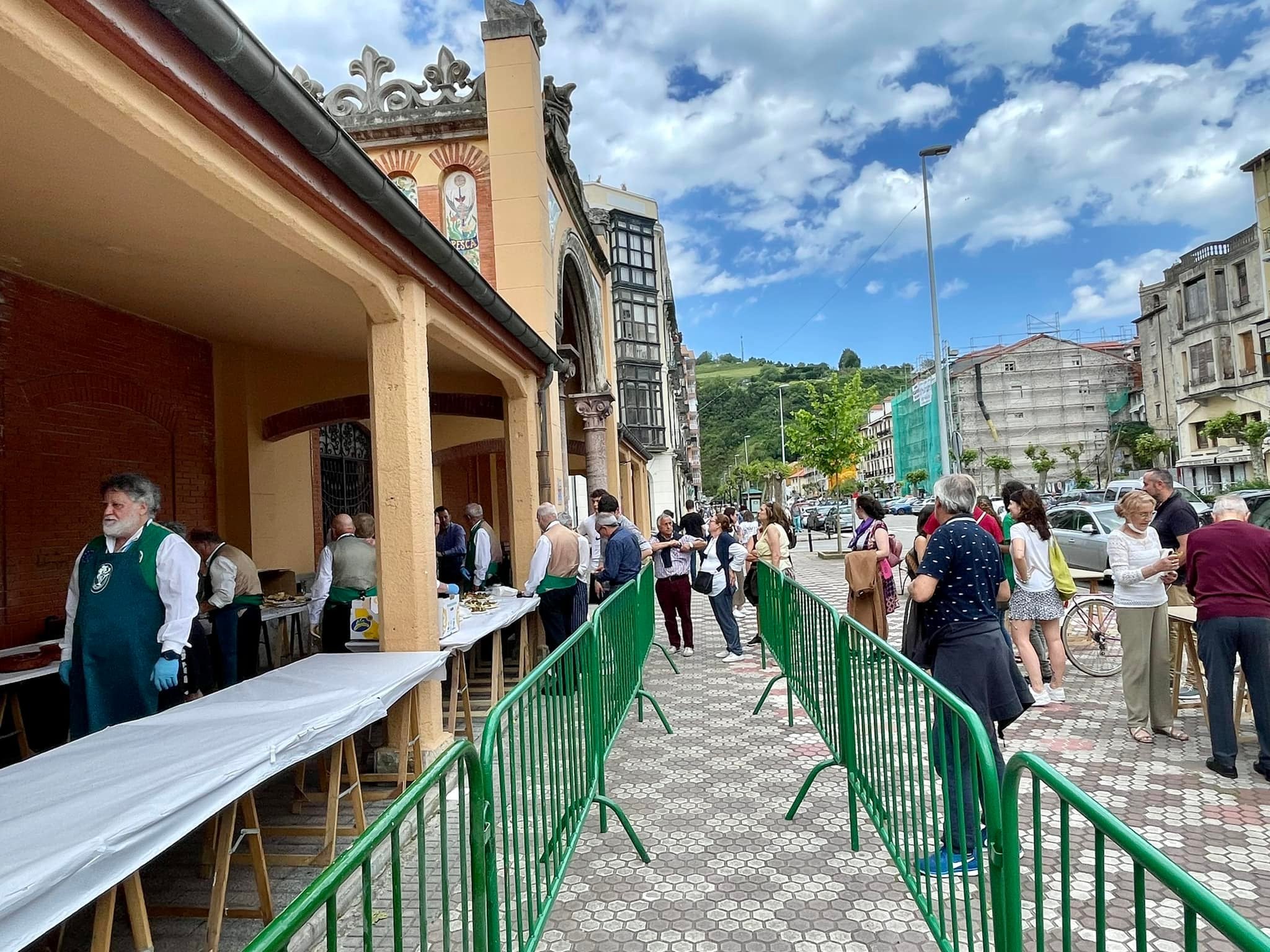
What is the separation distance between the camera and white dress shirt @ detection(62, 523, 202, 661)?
3.84 meters

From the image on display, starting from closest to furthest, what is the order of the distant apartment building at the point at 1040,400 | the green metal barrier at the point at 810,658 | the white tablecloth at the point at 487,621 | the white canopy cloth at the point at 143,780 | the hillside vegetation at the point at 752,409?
the white canopy cloth at the point at 143,780 → the green metal barrier at the point at 810,658 → the white tablecloth at the point at 487,621 → the distant apartment building at the point at 1040,400 → the hillside vegetation at the point at 752,409

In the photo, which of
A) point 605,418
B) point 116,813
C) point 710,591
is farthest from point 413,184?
point 116,813

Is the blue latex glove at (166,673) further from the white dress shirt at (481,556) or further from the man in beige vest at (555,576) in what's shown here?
the white dress shirt at (481,556)

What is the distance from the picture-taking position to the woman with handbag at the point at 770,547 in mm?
9359

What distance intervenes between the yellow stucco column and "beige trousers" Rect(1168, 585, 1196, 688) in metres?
5.06

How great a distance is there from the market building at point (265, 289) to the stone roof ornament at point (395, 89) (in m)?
0.04

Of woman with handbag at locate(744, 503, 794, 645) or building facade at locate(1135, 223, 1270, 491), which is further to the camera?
building facade at locate(1135, 223, 1270, 491)

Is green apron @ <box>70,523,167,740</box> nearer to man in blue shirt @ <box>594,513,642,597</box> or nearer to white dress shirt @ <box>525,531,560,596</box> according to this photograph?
white dress shirt @ <box>525,531,560,596</box>

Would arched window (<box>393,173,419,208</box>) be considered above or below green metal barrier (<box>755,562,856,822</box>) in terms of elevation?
above

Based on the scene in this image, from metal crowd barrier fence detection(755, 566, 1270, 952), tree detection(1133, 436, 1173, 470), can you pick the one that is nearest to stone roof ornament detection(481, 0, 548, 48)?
metal crowd barrier fence detection(755, 566, 1270, 952)

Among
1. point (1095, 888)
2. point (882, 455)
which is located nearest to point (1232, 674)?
point (1095, 888)

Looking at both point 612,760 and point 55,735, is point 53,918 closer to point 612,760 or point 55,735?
point 612,760

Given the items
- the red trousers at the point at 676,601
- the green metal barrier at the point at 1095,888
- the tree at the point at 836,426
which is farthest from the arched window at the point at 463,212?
the tree at the point at 836,426

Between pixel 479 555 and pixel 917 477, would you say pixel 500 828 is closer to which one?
pixel 479 555
